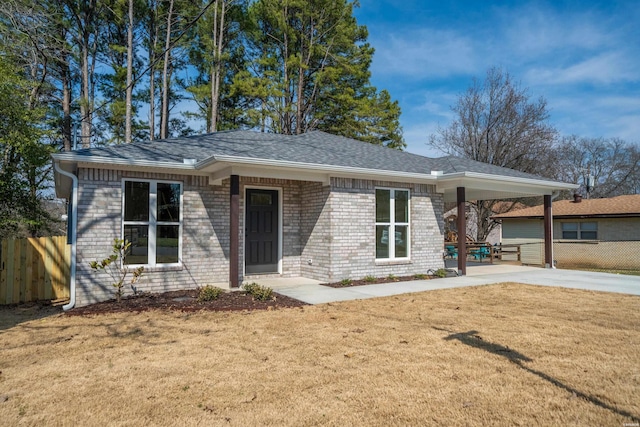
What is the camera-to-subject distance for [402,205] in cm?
1048

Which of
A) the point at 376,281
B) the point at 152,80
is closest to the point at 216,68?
the point at 152,80

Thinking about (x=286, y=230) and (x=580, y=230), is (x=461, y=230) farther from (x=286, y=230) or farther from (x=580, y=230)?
(x=580, y=230)

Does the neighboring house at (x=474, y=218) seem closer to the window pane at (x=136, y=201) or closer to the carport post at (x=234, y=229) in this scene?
the carport post at (x=234, y=229)

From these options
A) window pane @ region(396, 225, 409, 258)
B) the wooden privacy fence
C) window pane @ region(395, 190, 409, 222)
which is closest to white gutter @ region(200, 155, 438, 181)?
window pane @ region(395, 190, 409, 222)

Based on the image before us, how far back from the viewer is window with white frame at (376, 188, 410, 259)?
10.1m

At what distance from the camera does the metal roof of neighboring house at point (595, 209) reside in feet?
60.4

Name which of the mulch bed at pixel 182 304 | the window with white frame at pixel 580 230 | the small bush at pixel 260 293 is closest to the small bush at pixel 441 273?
the mulch bed at pixel 182 304

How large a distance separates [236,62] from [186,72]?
9.43ft

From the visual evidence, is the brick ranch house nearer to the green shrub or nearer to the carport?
the carport

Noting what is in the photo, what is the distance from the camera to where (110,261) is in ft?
23.1

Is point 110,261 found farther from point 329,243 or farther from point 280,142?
point 280,142

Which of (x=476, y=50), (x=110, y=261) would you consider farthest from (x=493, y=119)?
(x=110, y=261)

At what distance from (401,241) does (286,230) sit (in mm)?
2990

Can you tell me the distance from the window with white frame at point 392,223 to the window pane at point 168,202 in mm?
4687
